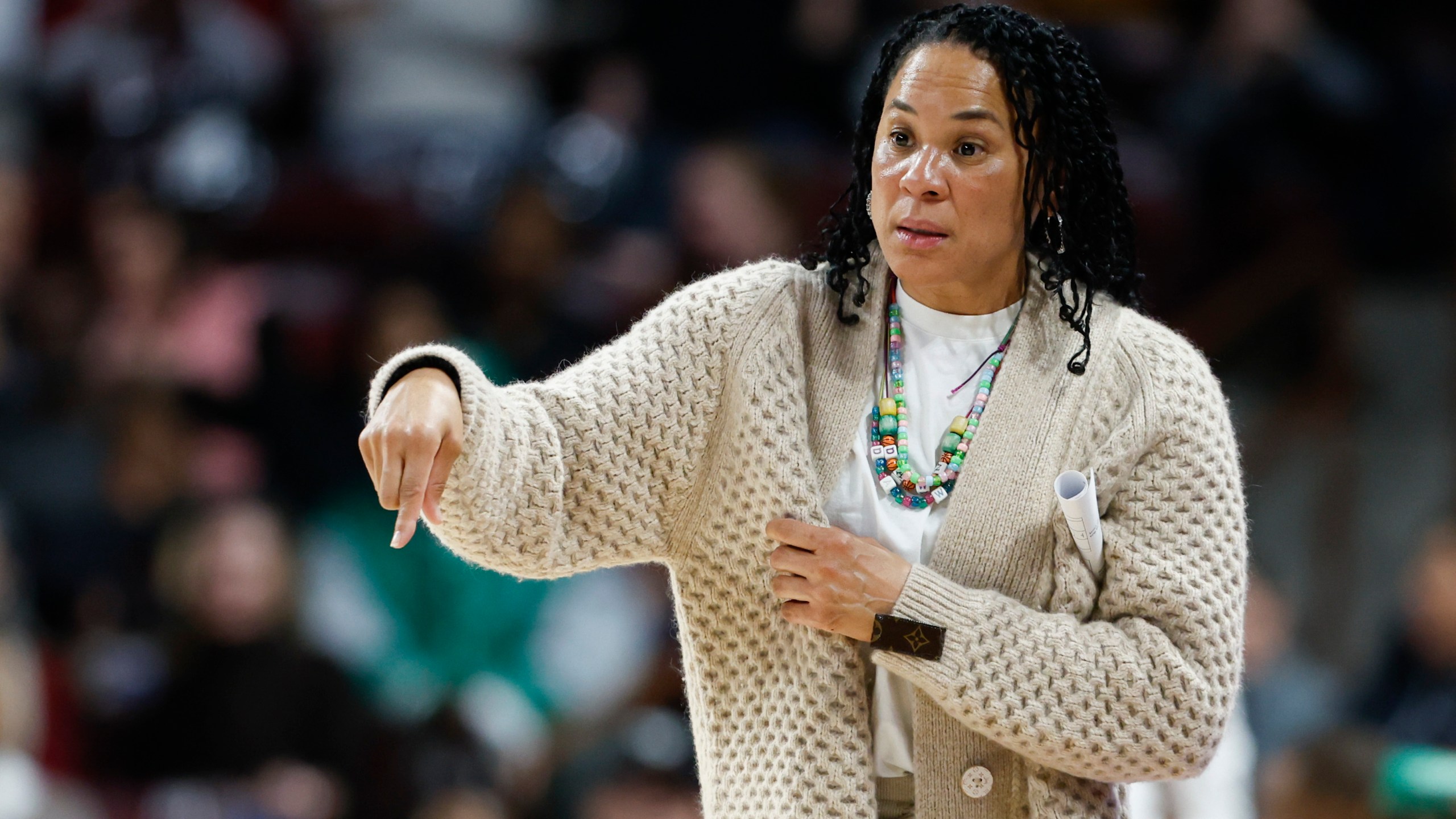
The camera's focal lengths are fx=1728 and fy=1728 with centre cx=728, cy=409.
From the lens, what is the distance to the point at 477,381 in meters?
1.84

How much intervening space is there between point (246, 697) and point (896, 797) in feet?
8.23

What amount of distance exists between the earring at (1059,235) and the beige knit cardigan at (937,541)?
0.27ft

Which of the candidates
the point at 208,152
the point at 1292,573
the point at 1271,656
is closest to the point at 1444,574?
the point at 1271,656

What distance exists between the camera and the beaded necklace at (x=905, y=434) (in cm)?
202

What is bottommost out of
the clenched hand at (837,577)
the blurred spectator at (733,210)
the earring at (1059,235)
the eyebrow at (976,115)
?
the clenched hand at (837,577)

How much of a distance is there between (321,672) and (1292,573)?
8.43 ft

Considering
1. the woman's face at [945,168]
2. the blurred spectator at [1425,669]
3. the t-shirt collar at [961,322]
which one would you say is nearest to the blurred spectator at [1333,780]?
the blurred spectator at [1425,669]

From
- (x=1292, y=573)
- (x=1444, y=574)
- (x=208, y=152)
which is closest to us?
(x=1444, y=574)

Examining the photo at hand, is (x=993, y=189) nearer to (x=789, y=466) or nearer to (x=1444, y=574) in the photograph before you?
(x=789, y=466)

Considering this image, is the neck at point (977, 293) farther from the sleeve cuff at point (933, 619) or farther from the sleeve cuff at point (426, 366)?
the sleeve cuff at point (426, 366)

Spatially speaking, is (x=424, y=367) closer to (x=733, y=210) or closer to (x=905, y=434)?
(x=905, y=434)

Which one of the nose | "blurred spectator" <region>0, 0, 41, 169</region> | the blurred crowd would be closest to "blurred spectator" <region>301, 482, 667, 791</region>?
the blurred crowd

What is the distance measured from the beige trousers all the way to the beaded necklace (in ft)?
1.06

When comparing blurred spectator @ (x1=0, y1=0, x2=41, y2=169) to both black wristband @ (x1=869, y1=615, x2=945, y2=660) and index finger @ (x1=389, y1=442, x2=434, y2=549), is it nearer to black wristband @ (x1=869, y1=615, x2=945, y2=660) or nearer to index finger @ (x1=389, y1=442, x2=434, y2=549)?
index finger @ (x1=389, y1=442, x2=434, y2=549)
